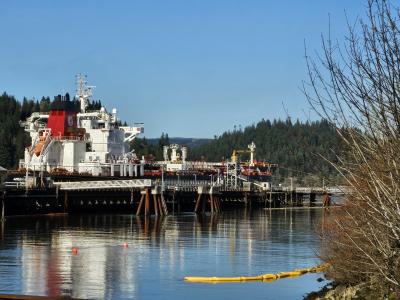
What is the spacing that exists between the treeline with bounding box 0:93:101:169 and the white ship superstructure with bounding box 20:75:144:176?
31278mm

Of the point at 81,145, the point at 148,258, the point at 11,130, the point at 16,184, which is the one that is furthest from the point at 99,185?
the point at 11,130

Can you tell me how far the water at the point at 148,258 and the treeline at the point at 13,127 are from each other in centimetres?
7184

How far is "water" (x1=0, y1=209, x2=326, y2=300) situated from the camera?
27375 millimetres

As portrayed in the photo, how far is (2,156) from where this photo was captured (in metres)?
132

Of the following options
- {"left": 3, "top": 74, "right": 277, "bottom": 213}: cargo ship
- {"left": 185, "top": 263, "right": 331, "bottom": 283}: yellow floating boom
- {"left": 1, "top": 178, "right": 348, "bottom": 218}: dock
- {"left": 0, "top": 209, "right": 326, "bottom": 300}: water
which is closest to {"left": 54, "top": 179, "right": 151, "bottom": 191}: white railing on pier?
{"left": 1, "top": 178, "right": 348, "bottom": 218}: dock

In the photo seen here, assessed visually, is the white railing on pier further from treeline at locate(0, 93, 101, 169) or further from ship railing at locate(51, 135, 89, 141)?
treeline at locate(0, 93, 101, 169)

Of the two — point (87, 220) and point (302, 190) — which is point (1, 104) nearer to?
point (302, 190)

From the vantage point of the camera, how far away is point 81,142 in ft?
297

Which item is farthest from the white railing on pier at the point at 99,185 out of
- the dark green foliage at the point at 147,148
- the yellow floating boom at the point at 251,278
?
the dark green foliage at the point at 147,148

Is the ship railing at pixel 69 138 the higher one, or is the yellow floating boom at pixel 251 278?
the ship railing at pixel 69 138

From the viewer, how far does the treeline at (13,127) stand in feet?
445

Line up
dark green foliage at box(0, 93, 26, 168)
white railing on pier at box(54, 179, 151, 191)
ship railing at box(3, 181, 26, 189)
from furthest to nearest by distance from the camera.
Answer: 1. dark green foliage at box(0, 93, 26, 168)
2. white railing on pier at box(54, 179, 151, 191)
3. ship railing at box(3, 181, 26, 189)

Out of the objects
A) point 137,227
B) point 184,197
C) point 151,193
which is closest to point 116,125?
point 184,197

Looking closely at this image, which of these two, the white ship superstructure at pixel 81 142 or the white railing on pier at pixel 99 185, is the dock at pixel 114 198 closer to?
the white railing on pier at pixel 99 185
